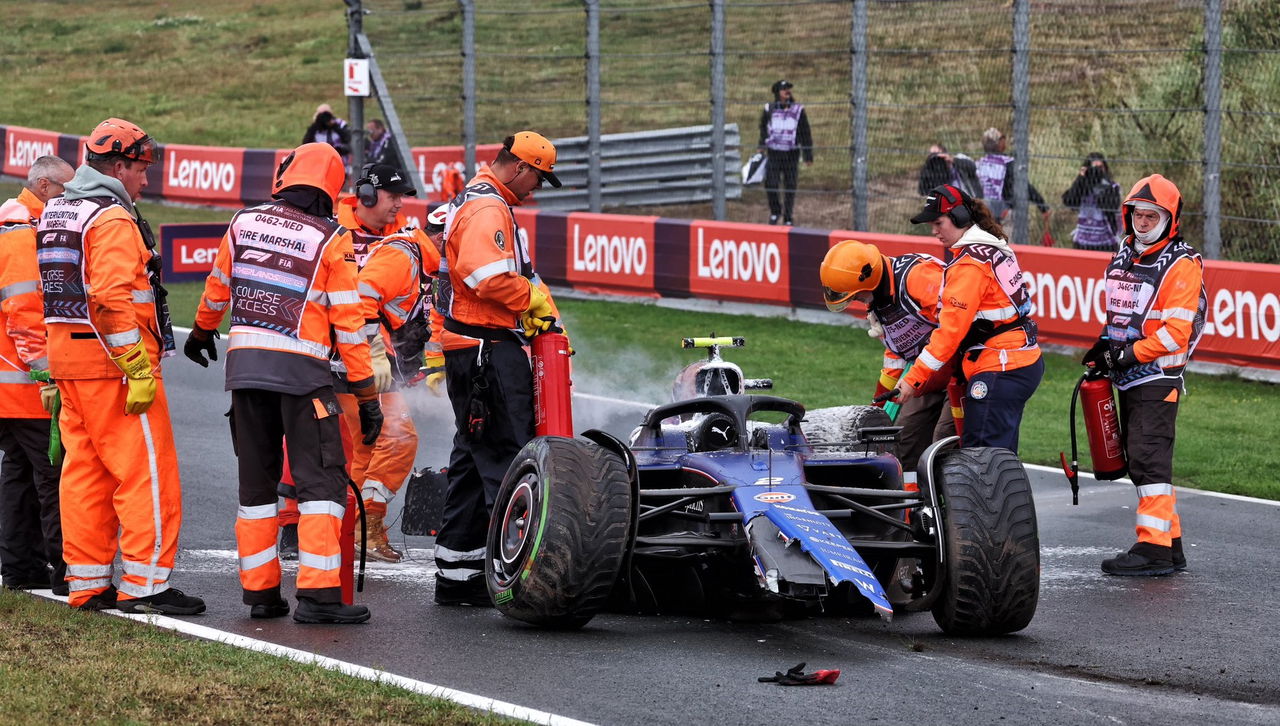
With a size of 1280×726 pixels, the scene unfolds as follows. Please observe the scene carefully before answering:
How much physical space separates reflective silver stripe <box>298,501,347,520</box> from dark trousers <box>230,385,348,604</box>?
0.06ft

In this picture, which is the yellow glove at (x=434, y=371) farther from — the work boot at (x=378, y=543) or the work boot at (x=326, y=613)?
the work boot at (x=326, y=613)

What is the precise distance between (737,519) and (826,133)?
1196cm

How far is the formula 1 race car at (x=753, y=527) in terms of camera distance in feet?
23.1

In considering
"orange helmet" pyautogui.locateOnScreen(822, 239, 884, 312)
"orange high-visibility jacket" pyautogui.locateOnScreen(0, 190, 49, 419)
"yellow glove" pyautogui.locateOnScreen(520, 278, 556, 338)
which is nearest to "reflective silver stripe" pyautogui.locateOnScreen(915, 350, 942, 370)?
"orange helmet" pyautogui.locateOnScreen(822, 239, 884, 312)

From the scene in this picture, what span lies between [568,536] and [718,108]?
1307 cm

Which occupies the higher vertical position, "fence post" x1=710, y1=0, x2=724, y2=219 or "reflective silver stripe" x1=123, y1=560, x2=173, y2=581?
"fence post" x1=710, y1=0, x2=724, y2=219

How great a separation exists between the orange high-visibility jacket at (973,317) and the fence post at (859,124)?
896 cm

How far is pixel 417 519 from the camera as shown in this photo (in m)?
9.31

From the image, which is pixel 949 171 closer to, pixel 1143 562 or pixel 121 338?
pixel 1143 562

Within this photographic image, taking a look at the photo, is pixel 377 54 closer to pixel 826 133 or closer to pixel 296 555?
pixel 826 133

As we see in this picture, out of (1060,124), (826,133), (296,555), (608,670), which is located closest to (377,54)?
(826,133)

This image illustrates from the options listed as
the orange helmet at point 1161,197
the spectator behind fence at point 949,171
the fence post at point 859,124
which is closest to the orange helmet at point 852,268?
the orange helmet at point 1161,197

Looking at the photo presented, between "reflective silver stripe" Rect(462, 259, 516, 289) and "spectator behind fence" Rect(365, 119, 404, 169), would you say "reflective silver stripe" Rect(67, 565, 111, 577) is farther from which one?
"spectator behind fence" Rect(365, 119, 404, 169)

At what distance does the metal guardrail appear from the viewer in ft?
75.8
